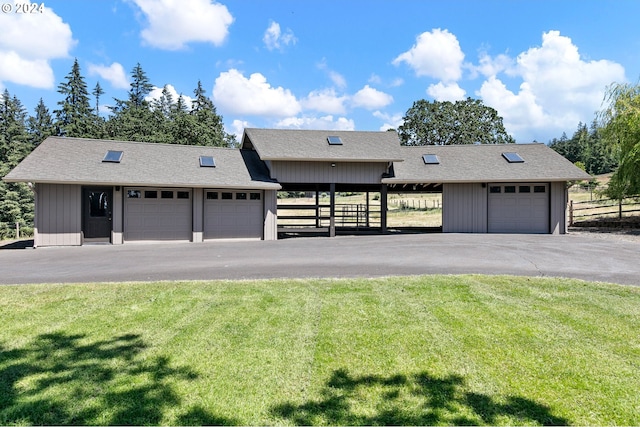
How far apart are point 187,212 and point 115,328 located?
35.2ft

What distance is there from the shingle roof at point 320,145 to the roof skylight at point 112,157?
18.1ft

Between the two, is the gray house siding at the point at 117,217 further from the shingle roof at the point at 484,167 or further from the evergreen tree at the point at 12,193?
the evergreen tree at the point at 12,193

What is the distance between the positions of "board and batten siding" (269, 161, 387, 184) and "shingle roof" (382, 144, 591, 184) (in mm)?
727

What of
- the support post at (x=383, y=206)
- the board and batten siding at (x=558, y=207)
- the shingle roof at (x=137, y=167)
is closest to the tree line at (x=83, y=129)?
the shingle roof at (x=137, y=167)

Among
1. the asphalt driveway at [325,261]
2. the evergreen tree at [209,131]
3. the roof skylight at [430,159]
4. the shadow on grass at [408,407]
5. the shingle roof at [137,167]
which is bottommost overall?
the shadow on grass at [408,407]

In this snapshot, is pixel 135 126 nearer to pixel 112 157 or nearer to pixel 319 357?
pixel 112 157

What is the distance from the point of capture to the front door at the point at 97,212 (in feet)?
45.8

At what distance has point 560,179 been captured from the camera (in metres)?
15.6

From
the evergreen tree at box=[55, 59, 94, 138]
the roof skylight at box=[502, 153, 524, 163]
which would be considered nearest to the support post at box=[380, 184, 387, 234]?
the roof skylight at box=[502, 153, 524, 163]

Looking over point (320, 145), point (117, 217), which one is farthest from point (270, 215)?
point (117, 217)

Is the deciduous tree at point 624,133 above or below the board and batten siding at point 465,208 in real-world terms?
above

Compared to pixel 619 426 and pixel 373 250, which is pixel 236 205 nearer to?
pixel 373 250

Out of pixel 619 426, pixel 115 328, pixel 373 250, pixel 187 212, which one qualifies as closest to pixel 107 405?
pixel 115 328

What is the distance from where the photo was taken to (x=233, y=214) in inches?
605
